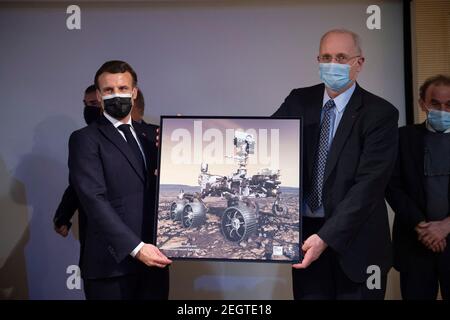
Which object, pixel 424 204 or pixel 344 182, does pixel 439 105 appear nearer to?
pixel 424 204

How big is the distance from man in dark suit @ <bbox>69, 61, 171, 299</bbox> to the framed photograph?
0.10m

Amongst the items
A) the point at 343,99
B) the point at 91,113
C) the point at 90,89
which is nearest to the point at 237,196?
the point at 343,99

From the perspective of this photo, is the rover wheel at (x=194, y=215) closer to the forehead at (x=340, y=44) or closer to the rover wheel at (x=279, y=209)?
the rover wheel at (x=279, y=209)

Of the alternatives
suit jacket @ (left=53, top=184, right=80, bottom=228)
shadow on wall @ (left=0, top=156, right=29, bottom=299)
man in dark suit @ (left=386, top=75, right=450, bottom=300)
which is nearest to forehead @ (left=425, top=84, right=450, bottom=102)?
man in dark suit @ (left=386, top=75, right=450, bottom=300)

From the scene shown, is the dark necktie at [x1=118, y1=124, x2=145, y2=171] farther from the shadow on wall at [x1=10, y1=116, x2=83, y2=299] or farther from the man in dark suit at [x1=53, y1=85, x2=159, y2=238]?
the shadow on wall at [x1=10, y1=116, x2=83, y2=299]

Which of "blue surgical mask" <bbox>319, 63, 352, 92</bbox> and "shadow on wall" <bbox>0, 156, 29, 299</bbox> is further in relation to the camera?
"shadow on wall" <bbox>0, 156, 29, 299</bbox>

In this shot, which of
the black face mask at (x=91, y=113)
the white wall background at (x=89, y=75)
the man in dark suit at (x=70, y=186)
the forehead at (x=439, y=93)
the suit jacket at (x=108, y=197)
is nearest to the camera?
the suit jacket at (x=108, y=197)

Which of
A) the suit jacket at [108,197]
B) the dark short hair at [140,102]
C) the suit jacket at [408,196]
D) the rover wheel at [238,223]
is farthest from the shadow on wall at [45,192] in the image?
the suit jacket at [408,196]

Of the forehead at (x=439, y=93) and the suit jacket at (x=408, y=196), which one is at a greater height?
the forehead at (x=439, y=93)

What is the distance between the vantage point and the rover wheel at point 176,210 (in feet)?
7.58

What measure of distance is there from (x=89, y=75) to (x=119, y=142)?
2.92 feet

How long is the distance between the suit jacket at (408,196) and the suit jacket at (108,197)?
1248mm

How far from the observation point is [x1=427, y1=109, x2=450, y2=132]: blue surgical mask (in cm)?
259
